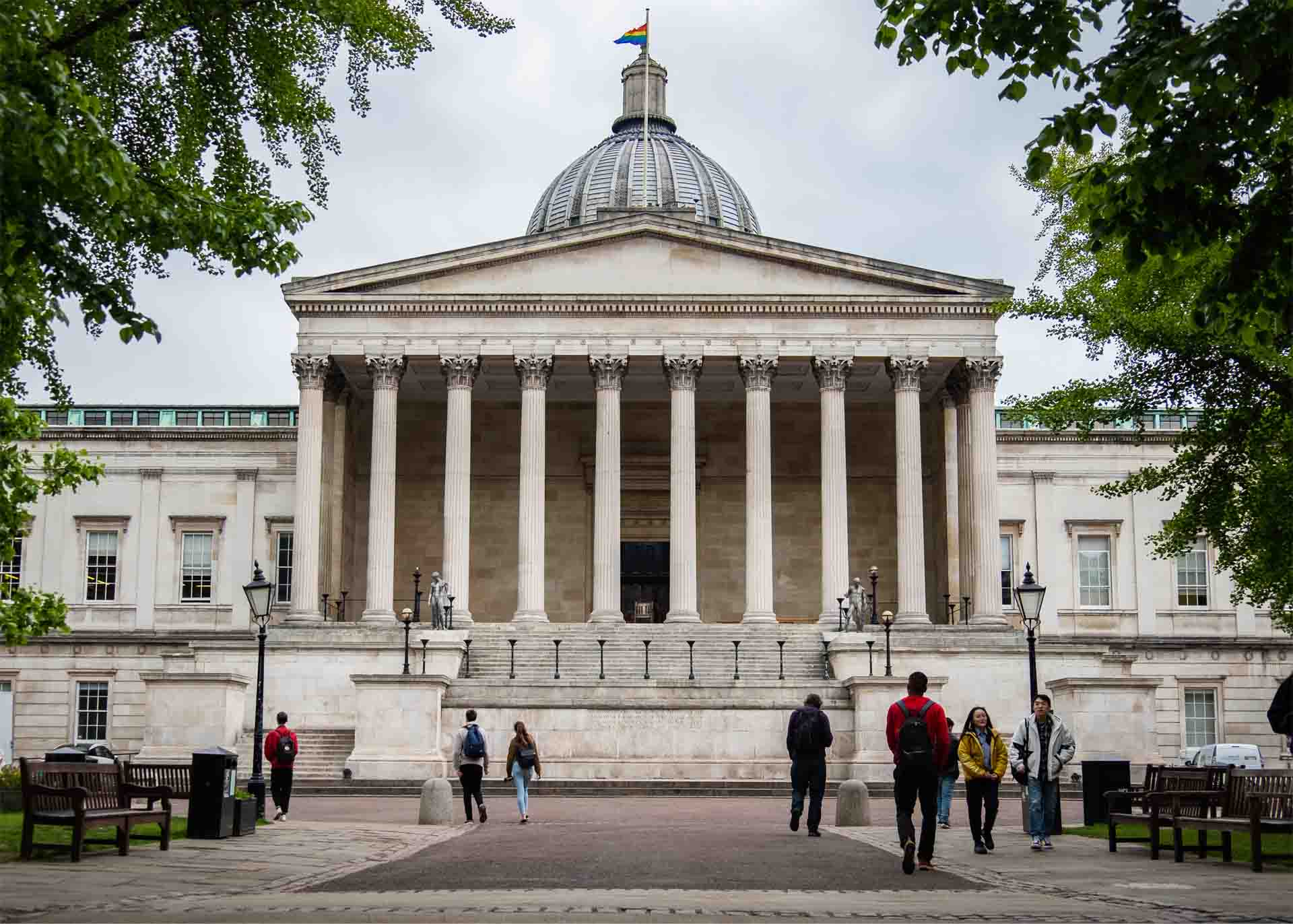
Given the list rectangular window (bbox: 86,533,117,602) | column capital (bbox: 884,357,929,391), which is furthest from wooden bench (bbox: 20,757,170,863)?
rectangular window (bbox: 86,533,117,602)

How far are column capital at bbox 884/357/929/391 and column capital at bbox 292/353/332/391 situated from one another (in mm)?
16346

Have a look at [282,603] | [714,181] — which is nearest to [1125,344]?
[282,603]

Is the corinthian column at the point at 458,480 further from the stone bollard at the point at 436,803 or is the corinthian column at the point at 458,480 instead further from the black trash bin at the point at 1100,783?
the black trash bin at the point at 1100,783

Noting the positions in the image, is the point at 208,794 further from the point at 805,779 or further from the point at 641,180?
the point at 641,180

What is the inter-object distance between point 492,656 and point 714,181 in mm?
36089

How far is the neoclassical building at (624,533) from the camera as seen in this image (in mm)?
36344

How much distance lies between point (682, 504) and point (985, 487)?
8702mm

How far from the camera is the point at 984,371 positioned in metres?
47.8

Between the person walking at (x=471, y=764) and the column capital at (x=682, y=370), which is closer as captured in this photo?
the person walking at (x=471, y=764)

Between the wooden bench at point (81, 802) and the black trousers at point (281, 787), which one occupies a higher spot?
the wooden bench at point (81, 802)

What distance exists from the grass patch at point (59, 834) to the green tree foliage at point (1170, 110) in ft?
39.2

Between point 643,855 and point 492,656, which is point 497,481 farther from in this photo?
point 643,855


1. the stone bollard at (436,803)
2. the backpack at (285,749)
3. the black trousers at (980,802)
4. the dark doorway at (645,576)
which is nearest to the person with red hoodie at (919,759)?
the black trousers at (980,802)

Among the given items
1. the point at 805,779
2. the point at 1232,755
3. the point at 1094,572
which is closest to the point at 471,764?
the point at 805,779
